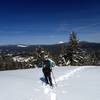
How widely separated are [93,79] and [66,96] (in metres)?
5.23

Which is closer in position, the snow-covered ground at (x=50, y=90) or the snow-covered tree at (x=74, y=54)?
the snow-covered ground at (x=50, y=90)

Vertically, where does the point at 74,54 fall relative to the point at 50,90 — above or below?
below

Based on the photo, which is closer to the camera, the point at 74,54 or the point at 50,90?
the point at 50,90

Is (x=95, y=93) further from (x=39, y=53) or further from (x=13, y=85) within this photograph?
(x=39, y=53)

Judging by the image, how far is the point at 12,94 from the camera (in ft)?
39.4

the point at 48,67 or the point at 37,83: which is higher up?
the point at 48,67

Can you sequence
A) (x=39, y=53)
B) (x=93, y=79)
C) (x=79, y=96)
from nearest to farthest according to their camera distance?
(x=79, y=96) → (x=93, y=79) → (x=39, y=53)

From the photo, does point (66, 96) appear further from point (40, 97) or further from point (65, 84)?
point (65, 84)

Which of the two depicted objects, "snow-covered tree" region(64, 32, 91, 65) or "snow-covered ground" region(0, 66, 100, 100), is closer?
"snow-covered ground" region(0, 66, 100, 100)

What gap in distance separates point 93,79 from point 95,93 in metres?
4.16

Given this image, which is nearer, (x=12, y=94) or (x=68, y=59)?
(x=12, y=94)

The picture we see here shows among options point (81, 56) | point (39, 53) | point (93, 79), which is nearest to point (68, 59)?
point (81, 56)

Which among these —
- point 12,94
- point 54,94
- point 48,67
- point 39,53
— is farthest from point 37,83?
point 39,53

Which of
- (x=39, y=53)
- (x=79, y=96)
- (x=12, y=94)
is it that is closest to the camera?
(x=12, y=94)
